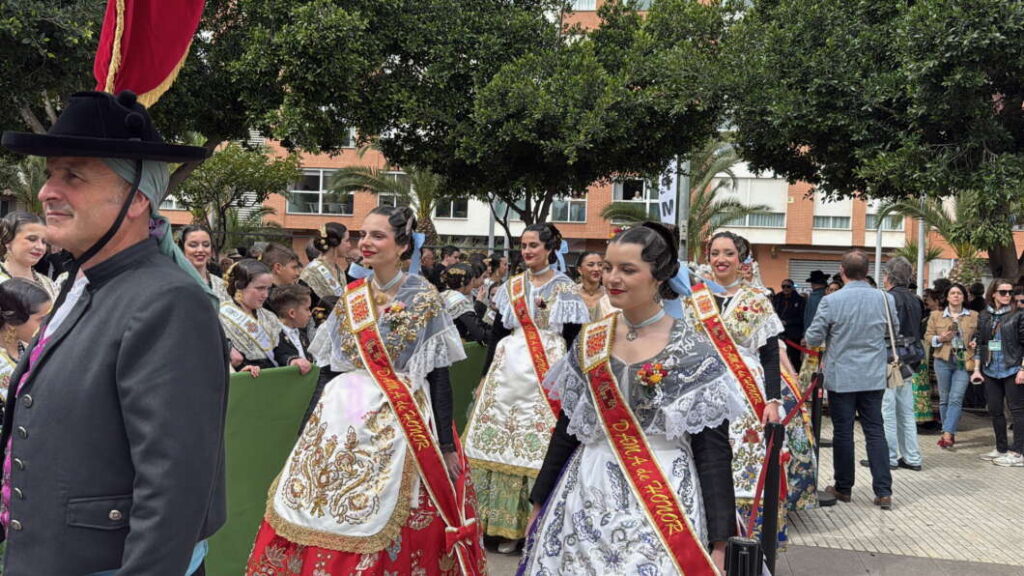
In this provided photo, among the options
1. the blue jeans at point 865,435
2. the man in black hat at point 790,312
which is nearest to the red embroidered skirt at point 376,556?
the blue jeans at point 865,435

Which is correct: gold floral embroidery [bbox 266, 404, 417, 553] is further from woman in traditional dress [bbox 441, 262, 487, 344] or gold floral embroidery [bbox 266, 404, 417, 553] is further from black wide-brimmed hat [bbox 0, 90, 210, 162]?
black wide-brimmed hat [bbox 0, 90, 210, 162]

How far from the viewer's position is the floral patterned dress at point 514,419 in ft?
19.2

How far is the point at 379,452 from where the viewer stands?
4.19 m

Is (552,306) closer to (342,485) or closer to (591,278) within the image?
(591,278)

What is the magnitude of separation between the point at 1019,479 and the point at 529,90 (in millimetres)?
6836

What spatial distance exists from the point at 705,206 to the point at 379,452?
26.6 metres

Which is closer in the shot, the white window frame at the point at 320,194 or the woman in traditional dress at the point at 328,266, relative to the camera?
the woman in traditional dress at the point at 328,266

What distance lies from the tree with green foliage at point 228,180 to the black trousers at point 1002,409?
63.7ft

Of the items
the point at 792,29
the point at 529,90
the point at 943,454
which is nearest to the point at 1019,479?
the point at 943,454

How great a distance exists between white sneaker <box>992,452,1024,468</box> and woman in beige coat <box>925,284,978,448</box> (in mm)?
784

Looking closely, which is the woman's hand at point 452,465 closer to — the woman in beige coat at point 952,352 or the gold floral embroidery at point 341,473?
the gold floral embroidery at point 341,473

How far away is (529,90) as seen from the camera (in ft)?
38.2

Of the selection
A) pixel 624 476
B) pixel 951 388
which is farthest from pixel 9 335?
pixel 951 388

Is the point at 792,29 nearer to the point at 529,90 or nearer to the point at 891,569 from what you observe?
the point at 529,90
